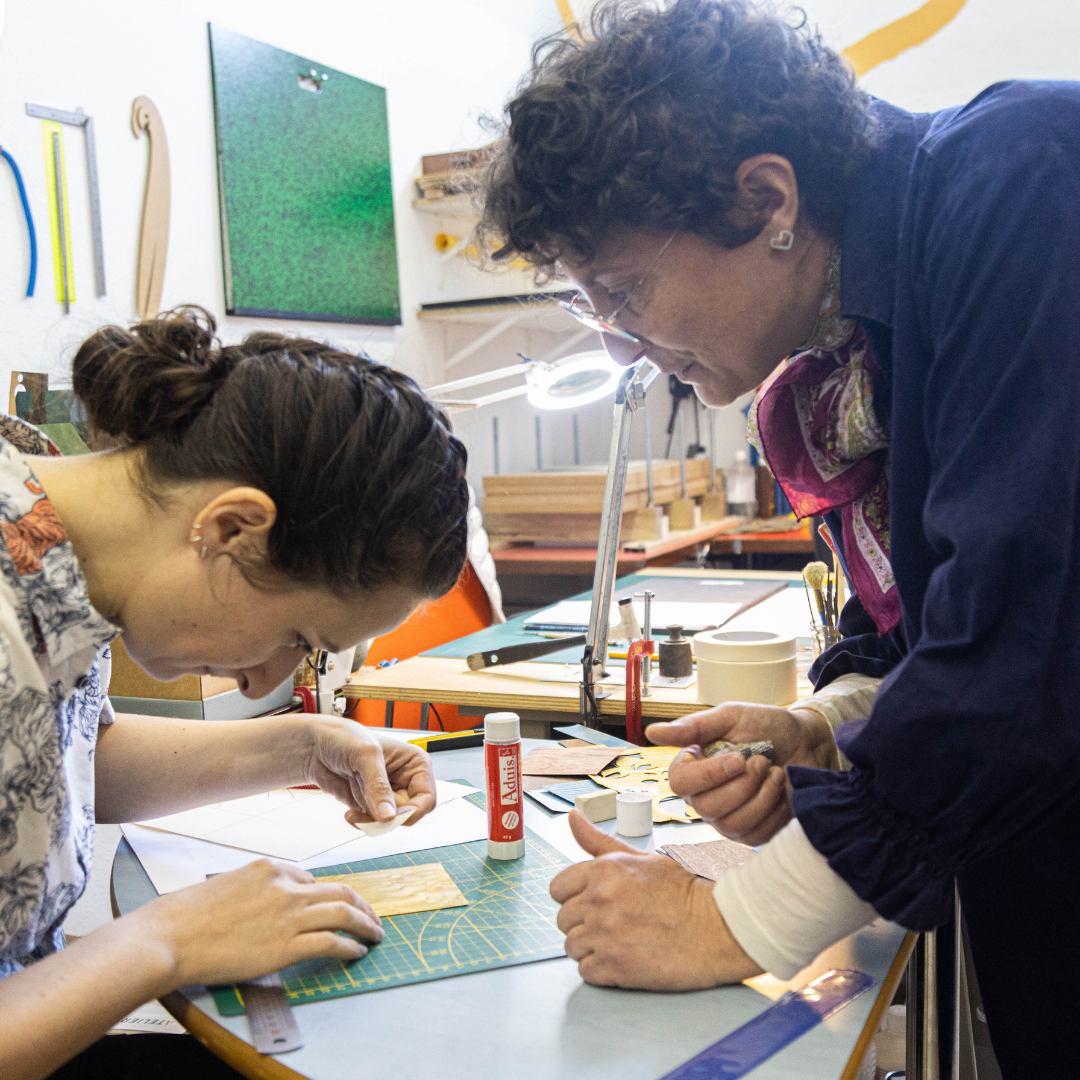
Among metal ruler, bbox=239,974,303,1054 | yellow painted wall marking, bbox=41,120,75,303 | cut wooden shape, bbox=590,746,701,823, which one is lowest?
cut wooden shape, bbox=590,746,701,823

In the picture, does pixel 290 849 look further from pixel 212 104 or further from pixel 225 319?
pixel 212 104

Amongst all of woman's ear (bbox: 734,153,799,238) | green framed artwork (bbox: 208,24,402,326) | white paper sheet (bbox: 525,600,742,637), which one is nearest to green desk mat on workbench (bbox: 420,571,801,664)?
white paper sheet (bbox: 525,600,742,637)

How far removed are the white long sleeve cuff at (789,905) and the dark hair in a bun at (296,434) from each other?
0.43m

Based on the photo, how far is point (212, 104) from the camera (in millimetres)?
2666

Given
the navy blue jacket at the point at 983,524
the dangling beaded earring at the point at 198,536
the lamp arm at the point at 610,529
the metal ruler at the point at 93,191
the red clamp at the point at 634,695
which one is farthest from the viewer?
the metal ruler at the point at 93,191

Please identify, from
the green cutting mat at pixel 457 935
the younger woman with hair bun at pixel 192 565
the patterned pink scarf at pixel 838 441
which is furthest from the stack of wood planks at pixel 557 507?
the younger woman with hair bun at pixel 192 565

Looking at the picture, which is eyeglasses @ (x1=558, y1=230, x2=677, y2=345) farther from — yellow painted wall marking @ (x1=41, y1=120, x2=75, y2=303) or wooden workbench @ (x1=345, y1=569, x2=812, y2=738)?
yellow painted wall marking @ (x1=41, y1=120, x2=75, y2=303)

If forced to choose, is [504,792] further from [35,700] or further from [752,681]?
[752,681]

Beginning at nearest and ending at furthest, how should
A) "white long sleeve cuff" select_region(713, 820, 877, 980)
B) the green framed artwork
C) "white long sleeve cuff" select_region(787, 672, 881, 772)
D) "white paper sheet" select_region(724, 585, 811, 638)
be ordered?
"white long sleeve cuff" select_region(713, 820, 877, 980)
"white long sleeve cuff" select_region(787, 672, 881, 772)
"white paper sheet" select_region(724, 585, 811, 638)
the green framed artwork

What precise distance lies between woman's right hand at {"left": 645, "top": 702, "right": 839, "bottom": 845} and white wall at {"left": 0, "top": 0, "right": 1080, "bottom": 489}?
0.58 metres

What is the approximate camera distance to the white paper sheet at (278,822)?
4.10 feet

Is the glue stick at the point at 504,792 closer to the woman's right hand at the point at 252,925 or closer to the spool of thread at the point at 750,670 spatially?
the woman's right hand at the point at 252,925

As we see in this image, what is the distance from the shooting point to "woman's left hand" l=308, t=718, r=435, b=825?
1229 millimetres

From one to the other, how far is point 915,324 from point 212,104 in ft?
7.86
